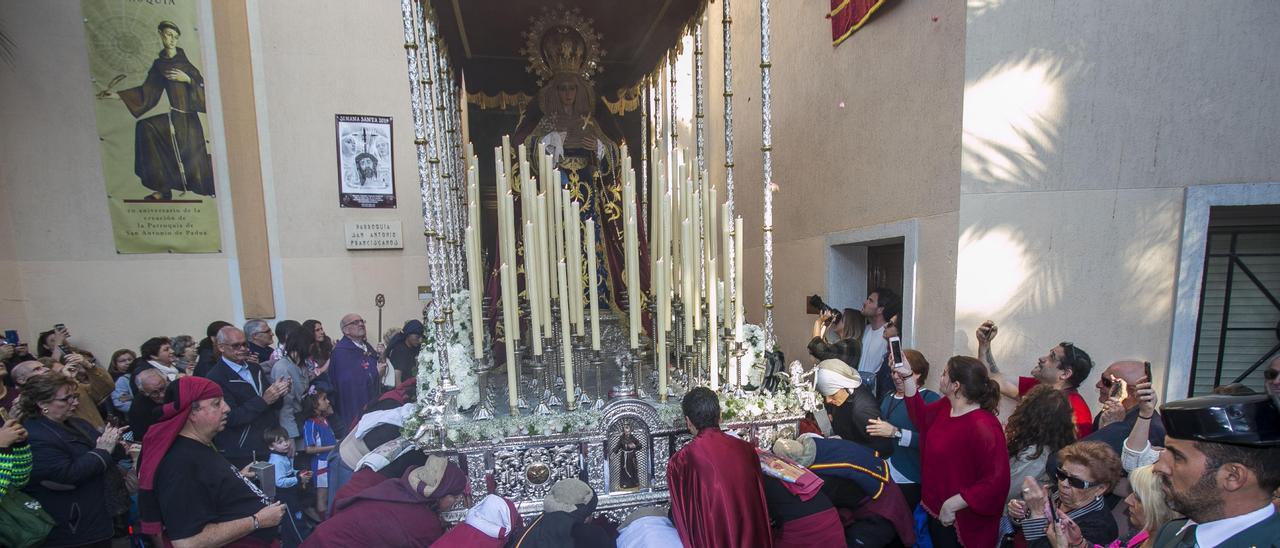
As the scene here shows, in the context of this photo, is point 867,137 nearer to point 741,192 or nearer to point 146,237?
point 741,192

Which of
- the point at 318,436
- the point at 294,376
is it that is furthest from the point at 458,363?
the point at 294,376

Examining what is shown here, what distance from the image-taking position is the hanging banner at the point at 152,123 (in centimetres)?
562

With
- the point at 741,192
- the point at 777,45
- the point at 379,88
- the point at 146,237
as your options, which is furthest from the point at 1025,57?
the point at 146,237

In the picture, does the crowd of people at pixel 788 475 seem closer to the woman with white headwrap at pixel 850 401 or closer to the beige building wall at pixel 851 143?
the woman with white headwrap at pixel 850 401

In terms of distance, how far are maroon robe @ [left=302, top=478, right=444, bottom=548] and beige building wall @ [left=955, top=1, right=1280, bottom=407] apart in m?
3.68

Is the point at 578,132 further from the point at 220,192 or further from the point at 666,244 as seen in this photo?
the point at 220,192

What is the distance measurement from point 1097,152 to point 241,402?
6195 millimetres

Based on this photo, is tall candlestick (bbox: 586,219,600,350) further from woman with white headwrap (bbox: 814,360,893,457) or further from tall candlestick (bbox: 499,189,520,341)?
woman with white headwrap (bbox: 814,360,893,457)

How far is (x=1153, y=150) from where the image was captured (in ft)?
10.8

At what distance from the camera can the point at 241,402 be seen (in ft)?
10.5

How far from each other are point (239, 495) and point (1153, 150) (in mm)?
5853

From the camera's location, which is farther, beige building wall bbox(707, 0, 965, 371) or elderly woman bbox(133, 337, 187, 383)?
elderly woman bbox(133, 337, 187, 383)

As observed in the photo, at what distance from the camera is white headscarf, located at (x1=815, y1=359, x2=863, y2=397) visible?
2.87 metres

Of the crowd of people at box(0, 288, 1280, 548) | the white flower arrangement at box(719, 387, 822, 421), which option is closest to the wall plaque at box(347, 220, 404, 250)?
the crowd of people at box(0, 288, 1280, 548)
